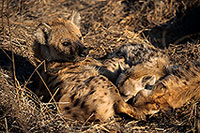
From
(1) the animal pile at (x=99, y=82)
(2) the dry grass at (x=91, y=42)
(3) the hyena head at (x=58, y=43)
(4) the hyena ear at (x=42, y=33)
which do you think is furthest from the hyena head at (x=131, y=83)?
(4) the hyena ear at (x=42, y=33)

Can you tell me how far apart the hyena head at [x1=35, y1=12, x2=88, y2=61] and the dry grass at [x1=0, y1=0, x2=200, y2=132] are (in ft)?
1.32

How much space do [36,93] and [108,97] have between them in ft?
3.00

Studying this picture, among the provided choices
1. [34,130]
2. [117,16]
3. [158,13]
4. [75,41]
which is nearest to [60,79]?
[75,41]

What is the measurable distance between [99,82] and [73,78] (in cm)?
32

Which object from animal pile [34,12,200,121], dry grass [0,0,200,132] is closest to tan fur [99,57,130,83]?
animal pile [34,12,200,121]

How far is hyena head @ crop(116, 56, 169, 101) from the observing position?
2.90 m

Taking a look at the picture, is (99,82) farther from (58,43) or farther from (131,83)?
(58,43)

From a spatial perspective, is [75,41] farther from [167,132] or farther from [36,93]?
[167,132]

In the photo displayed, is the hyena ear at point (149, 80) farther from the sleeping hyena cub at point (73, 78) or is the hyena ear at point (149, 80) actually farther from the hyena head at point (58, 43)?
the hyena head at point (58, 43)

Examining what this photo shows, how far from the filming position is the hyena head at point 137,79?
2904mm

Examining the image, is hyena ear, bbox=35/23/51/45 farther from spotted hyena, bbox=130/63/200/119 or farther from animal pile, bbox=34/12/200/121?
spotted hyena, bbox=130/63/200/119

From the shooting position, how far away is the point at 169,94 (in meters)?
2.92

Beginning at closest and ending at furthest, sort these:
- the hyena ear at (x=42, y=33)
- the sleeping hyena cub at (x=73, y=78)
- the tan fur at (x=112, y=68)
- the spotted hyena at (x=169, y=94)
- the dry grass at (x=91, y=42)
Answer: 1. the dry grass at (x=91, y=42)
2. the sleeping hyena cub at (x=73, y=78)
3. the spotted hyena at (x=169, y=94)
4. the hyena ear at (x=42, y=33)
5. the tan fur at (x=112, y=68)

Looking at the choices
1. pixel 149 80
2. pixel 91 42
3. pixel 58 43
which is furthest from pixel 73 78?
pixel 91 42
